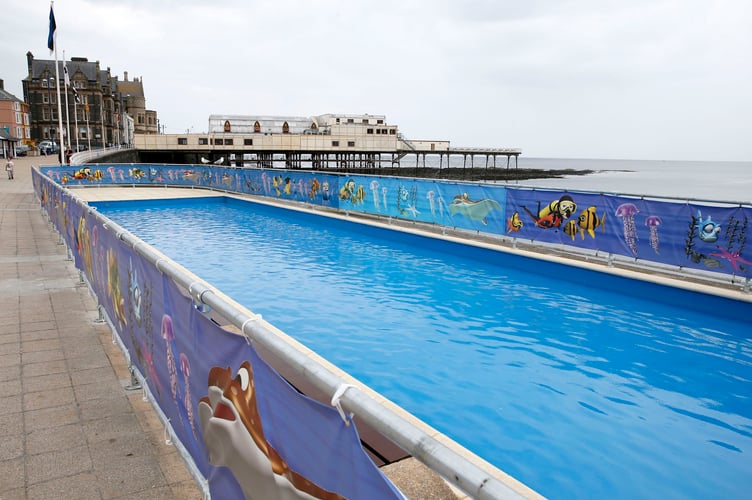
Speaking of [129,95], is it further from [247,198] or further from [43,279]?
[43,279]

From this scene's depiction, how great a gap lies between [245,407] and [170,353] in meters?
1.50

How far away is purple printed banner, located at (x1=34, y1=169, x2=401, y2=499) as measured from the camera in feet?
7.01

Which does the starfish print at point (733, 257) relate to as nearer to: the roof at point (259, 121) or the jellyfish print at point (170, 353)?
the jellyfish print at point (170, 353)

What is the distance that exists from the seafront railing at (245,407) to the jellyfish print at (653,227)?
29.8 feet

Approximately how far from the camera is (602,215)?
13.1 m

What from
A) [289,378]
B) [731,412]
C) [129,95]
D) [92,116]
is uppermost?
[129,95]

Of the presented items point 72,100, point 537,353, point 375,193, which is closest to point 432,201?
point 375,193

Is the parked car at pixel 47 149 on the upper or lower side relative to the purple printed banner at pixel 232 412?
upper

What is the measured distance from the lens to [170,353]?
4.09 m

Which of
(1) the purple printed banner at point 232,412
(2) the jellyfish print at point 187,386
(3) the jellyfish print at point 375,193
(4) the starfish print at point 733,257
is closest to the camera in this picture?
(1) the purple printed banner at point 232,412

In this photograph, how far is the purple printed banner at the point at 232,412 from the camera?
2137mm

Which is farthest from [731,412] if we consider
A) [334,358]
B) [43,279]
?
[43,279]

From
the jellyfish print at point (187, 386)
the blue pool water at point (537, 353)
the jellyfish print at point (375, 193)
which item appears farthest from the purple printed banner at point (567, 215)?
the jellyfish print at point (187, 386)

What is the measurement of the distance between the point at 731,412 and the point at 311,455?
6.79 m
